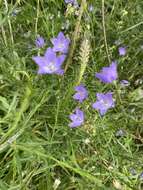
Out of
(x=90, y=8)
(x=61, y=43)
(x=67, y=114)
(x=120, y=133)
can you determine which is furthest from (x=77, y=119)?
(x=90, y=8)

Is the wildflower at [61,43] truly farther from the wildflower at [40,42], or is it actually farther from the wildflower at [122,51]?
the wildflower at [122,51]

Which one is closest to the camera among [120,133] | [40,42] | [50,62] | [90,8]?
[50,62]

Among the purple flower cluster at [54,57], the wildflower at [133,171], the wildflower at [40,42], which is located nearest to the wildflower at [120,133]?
the wildflower at [133,171]

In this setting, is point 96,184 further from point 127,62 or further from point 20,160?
point 127,62

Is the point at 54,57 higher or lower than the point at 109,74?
higher

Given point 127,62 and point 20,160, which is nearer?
point 20,160

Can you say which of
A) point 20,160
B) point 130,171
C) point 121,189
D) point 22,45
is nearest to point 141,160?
point 130,171

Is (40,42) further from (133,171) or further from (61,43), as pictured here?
(133,171)
